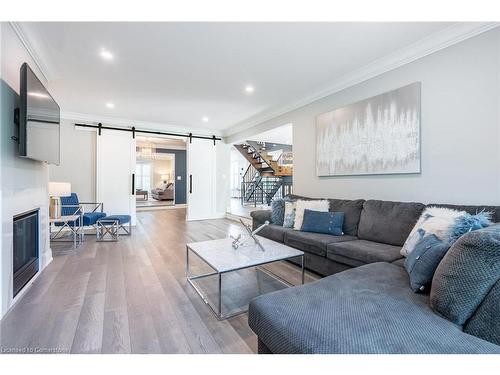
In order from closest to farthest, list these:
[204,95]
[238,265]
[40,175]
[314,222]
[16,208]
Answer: [238,265], [16,208], [40,175], [314,222], [204,95]

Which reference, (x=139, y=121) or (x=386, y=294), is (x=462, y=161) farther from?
(x=139, y=121)

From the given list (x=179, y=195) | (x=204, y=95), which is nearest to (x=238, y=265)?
(x=204, y=95)

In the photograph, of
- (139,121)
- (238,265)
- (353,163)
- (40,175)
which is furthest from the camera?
(139,121)

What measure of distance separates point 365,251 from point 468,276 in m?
1.14

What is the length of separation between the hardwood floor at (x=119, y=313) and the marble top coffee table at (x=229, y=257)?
0.08 metres

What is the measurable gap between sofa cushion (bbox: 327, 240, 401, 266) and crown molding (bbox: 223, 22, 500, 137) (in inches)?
82.0

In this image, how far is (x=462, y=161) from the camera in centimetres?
227

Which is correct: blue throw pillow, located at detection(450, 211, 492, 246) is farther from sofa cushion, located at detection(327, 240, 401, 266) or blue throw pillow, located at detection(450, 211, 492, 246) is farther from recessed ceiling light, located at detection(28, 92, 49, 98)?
recessed ceiling light, located at detection(28, 92, 49, 98)

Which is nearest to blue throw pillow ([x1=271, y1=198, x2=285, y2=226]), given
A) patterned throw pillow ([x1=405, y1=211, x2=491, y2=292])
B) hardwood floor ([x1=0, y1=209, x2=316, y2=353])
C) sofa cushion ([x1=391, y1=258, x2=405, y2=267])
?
hardwood floor ([x1=0, y1=209, x2=316, y2=353])

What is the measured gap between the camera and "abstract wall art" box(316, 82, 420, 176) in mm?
2639

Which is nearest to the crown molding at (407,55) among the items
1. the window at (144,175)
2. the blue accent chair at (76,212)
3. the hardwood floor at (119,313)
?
the hardwood floor at (119,313)

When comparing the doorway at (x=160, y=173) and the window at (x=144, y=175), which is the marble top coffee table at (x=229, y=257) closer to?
the doorway at (x=160, y=173)

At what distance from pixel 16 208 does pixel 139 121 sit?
13.1 ft
